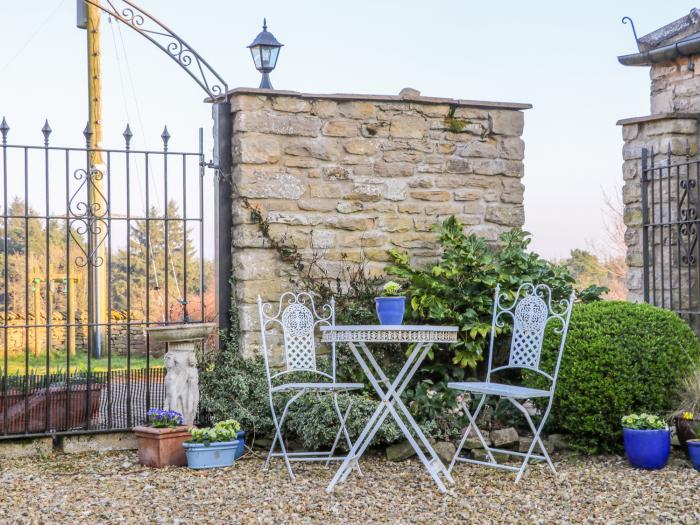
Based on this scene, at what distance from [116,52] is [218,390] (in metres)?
8.03

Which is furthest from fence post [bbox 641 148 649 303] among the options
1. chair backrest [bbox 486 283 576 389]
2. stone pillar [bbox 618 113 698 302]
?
chair backrest [bbox 486 283 576 389]

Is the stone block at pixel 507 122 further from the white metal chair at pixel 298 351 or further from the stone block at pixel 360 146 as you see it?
the white metal chair at pixel 298 351

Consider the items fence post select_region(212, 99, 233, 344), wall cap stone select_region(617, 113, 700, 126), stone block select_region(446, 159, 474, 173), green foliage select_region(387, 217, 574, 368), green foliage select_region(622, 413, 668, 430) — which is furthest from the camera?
wall cap stone select_region(617, 113, 700, 126)

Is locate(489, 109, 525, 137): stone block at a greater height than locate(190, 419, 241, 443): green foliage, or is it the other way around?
locate(489, 109, 525, 137): stone block

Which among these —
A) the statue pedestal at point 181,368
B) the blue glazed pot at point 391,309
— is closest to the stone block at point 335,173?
the statue pedestal at point 181,368

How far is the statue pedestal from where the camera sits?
6.02m

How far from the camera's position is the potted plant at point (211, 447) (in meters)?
5.67

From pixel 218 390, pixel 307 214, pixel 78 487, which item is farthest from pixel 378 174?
pixel 78 487

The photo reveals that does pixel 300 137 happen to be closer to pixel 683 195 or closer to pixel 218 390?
pixel 218 390

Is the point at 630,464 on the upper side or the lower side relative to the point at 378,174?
lower

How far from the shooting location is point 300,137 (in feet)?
21.6

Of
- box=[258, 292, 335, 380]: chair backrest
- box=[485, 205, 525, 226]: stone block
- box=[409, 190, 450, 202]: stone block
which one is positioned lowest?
box=[258, 292, 335, 380]: chair backrest

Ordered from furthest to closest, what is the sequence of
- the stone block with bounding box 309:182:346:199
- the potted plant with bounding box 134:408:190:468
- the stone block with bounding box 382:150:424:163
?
the stone block with bounding box 382:150:424:163 → the stone block with bounding box 309:182:346:199 → the potted plant with bounding box 134:408:190:468

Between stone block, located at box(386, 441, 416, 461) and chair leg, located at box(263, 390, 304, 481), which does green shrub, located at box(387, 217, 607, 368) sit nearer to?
stone block, located at box(386, 441, 416, 461)
